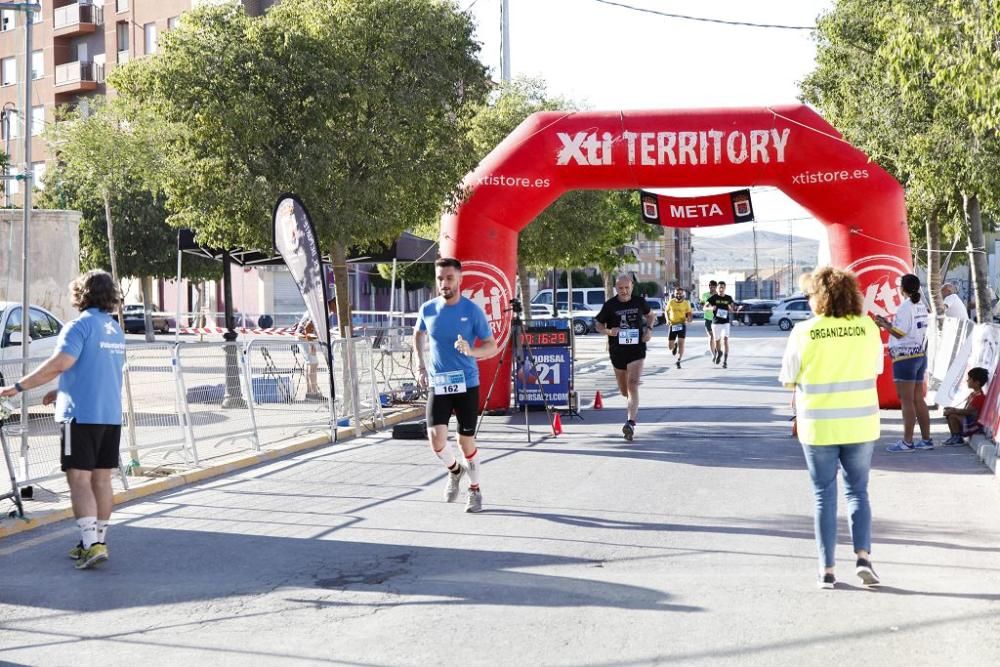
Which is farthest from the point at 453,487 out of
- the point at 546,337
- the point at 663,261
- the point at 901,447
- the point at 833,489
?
the point at 663,261

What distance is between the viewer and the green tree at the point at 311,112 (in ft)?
47.3

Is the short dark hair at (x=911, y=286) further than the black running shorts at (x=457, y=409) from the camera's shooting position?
Yes

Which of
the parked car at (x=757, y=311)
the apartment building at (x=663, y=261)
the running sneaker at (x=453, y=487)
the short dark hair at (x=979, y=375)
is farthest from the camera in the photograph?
the apartment building at (x=663, y=261)

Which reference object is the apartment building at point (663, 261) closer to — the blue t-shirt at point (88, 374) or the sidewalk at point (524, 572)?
the sidewalk at point (524, 572)

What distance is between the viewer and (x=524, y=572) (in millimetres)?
6836

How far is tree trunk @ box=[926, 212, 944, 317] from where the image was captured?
83.0 ft

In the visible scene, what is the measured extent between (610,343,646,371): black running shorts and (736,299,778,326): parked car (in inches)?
1757

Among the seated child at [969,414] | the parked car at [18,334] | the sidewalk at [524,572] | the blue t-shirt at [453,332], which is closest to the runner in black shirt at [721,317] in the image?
the seated child at [969,414]

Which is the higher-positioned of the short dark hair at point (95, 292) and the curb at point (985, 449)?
the short dark hair at point (95, 292)

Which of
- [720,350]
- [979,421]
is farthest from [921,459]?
[720,350]

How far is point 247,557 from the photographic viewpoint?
7.40 m

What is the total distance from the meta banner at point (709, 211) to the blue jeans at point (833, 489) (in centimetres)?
1115

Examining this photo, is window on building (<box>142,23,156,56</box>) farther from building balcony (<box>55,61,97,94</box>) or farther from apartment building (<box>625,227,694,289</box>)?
apartment building (<box>625,227,694,289</box>)

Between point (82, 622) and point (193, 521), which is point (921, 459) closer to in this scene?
point (193, 521)
